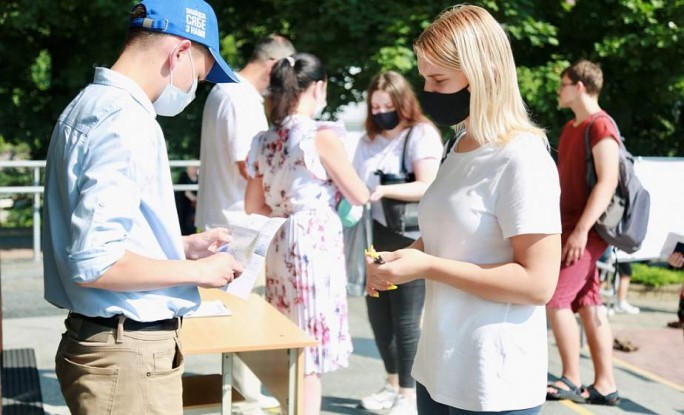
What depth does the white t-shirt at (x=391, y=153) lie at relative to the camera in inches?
181

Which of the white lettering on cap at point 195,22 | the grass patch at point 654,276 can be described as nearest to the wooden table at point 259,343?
the white lettering on cap at point 195,22

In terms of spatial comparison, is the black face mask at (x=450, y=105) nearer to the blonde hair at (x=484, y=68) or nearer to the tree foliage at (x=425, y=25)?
the blonde hair at (x=484, y=68)

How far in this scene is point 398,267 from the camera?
2.39 m

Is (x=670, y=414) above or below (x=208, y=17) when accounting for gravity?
below

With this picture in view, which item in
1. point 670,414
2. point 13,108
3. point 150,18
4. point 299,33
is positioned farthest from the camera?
point 13,108

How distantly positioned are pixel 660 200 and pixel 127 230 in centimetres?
480

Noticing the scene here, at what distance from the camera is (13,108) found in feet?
45.7

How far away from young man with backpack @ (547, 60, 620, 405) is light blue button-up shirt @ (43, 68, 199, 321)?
323 centimetres

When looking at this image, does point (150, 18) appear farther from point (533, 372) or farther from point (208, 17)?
point (533, 372)

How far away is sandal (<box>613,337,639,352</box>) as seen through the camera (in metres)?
6.71

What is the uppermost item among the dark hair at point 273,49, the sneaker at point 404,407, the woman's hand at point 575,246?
the dark hair at point 273,49

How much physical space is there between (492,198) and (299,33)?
858cm

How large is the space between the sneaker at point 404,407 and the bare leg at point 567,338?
1012 millimetres

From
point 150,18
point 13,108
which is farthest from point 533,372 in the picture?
point 13,108
